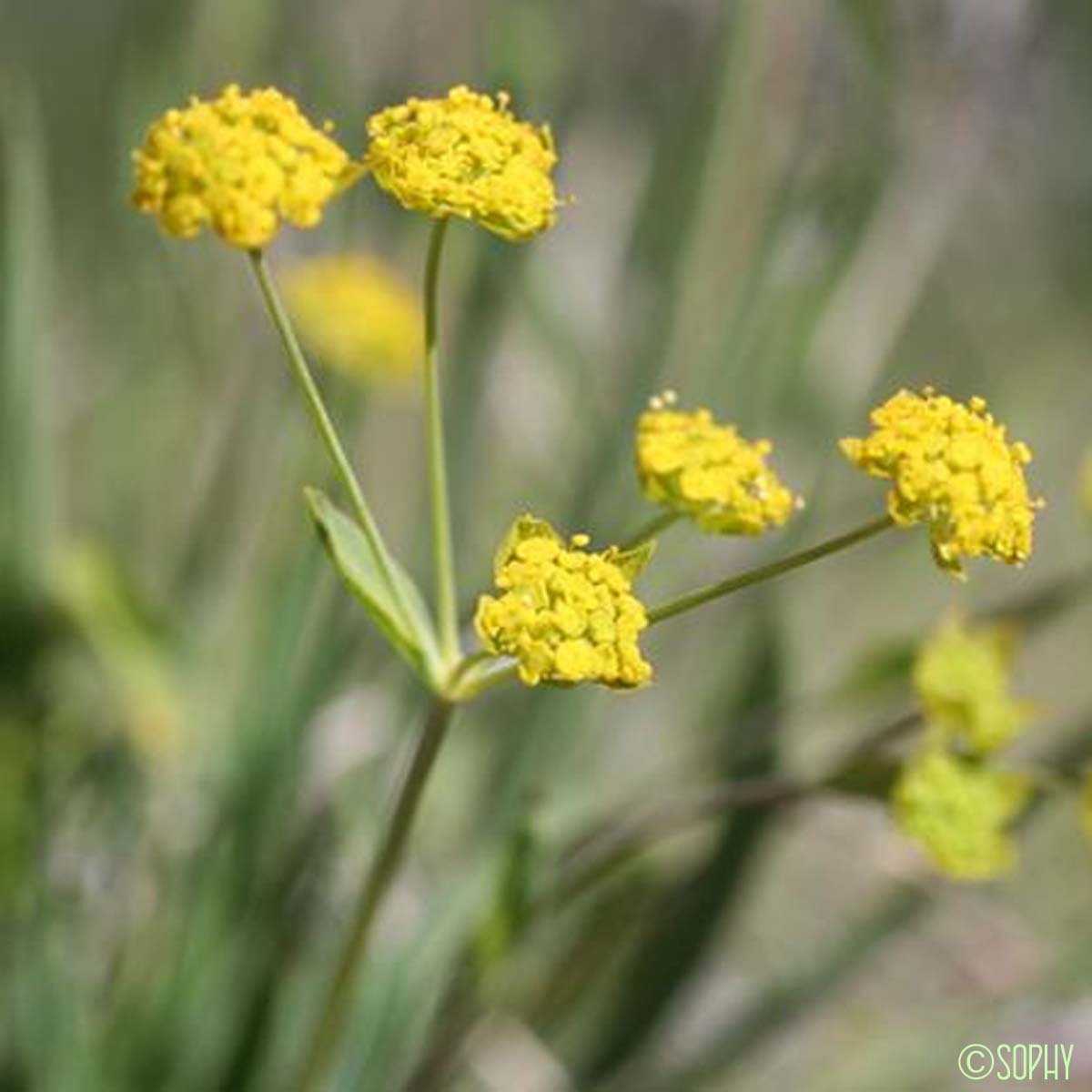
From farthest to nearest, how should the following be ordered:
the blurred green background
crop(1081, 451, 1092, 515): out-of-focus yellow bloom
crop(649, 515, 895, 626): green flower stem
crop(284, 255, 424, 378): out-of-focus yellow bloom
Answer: crop(284, 255, 424, 378): out-of-focus yellow bloom
the blurred green background
crop(1081, 451, 1092, 515): out-of-focus yellow bloom
crop(649, 515, 895, 626): green flower stem

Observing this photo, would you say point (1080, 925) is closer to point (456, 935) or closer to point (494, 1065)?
point (494, 1065)

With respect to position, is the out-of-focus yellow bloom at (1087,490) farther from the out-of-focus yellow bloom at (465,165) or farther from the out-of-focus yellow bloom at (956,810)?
the out-of-focus yellow bloom at (465,165)

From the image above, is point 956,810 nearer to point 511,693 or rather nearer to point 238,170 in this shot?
point 238,170

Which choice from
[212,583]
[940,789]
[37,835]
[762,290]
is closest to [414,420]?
[212,583]

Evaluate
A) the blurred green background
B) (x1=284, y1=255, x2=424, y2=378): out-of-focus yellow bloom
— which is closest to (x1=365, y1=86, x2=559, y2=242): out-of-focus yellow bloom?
the blurred green background

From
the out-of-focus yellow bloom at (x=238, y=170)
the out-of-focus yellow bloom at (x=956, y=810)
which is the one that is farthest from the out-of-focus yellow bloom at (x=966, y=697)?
the out-of-focus yellow bloom at (x=238, y=170)

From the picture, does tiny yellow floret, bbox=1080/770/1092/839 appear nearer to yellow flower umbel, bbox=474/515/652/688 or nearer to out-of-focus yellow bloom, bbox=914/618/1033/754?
out-of-focus yellow bloom, bbox=914/618/1033/754
